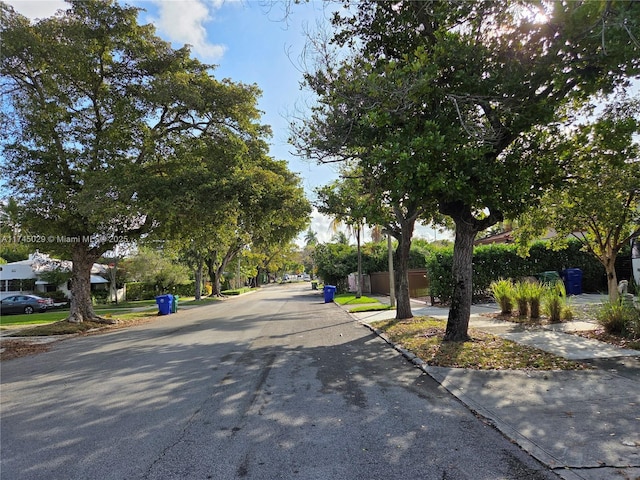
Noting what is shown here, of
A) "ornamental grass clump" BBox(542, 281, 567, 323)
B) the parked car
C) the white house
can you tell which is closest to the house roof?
the white house

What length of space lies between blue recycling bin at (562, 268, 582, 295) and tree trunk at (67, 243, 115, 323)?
2150cm

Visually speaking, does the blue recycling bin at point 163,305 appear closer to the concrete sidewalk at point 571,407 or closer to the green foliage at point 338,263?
the green foliage at point 338,263

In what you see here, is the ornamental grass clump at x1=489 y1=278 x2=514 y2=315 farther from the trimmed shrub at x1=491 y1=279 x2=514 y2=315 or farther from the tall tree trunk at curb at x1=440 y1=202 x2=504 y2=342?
the tall tree trunk at curb at x1=440 y1=202 x2=504 y2=342

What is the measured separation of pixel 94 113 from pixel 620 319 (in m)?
18.5

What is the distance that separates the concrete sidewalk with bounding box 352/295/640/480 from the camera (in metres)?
3.80

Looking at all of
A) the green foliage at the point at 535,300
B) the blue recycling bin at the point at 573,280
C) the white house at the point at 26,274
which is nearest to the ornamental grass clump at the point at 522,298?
the green foliage at the point at 535,300

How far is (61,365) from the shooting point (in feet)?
30.7

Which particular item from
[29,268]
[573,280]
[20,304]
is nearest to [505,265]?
[573,280]

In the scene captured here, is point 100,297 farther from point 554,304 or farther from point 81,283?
point 554,304

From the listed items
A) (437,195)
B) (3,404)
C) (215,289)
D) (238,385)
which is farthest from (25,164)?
(215,289)

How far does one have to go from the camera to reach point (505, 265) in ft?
65.2

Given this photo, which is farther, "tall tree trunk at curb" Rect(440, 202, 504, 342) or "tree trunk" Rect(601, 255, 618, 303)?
"tree trunk" Rect(601, 255, 618, 303)

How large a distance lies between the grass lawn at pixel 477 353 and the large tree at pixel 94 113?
9.38 meters

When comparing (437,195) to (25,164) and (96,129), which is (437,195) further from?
(25,164)
